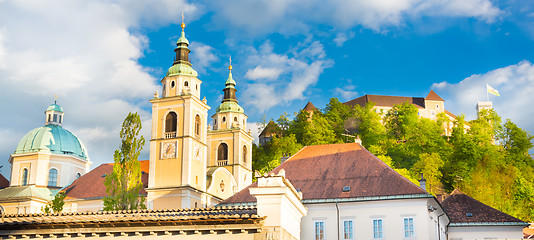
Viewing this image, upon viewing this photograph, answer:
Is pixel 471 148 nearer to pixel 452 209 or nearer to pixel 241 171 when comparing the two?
pixel 241 171

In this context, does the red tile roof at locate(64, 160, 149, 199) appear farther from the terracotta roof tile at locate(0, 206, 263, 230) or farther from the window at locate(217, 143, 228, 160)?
the terracotta roof tile at locate(0, 206, 263, 230)

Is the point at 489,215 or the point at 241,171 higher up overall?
the point at 241,171

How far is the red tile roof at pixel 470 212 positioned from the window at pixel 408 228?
671 cm

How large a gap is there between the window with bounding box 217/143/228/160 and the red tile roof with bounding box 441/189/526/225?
33697 mm

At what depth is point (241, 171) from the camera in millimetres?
69125

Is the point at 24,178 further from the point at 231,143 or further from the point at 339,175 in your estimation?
the point at 339,175

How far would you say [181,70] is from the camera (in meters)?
56.8

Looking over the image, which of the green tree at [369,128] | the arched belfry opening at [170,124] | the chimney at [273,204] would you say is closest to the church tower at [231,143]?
the arched belfry opening at [170,124]

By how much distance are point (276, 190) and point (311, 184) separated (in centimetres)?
1732

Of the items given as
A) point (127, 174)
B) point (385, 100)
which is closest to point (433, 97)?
point (385, 100)

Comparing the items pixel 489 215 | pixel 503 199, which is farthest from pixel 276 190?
pixel 503 199

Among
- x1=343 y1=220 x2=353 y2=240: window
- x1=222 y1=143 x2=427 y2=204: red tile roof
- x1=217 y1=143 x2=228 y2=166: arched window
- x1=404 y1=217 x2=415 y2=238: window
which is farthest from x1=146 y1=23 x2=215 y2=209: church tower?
x1=404 y1=217 x2=415 y2=238: window

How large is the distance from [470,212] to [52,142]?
159 ft

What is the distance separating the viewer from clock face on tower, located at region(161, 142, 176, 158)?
53.8 meters
